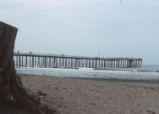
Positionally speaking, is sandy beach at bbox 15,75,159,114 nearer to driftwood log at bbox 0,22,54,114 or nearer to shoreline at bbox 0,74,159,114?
shoreline at bbox 0,74,159,114

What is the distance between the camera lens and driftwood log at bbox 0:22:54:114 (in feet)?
11.0

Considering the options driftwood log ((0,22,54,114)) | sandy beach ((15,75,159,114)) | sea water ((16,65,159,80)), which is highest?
driftwood log ((0,22,54,114))

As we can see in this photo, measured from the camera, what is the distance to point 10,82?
3637 mm

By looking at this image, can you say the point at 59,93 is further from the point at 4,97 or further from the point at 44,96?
the point at 4,97

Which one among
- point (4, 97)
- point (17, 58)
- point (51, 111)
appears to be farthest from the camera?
point (17, 58)

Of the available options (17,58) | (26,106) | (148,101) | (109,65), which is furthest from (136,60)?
(26,106)

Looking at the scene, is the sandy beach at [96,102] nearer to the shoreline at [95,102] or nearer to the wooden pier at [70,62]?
the shoreline at [95,102]

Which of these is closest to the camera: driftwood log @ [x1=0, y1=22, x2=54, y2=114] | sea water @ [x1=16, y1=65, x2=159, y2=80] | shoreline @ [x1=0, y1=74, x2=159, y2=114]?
driftwood log @ [x1=0, y1=22, x2=54, y2=114]

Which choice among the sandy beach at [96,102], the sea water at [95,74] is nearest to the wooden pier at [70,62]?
the sea water at [95,74]

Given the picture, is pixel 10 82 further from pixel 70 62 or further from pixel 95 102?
pixel 70 62

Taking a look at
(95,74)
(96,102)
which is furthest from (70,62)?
(96,102)

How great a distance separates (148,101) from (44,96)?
9.17 feet

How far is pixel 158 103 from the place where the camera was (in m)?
6.46

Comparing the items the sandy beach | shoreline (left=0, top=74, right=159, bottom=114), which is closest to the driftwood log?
shoreline (left=0, top=74, right=159, bottom=114)
